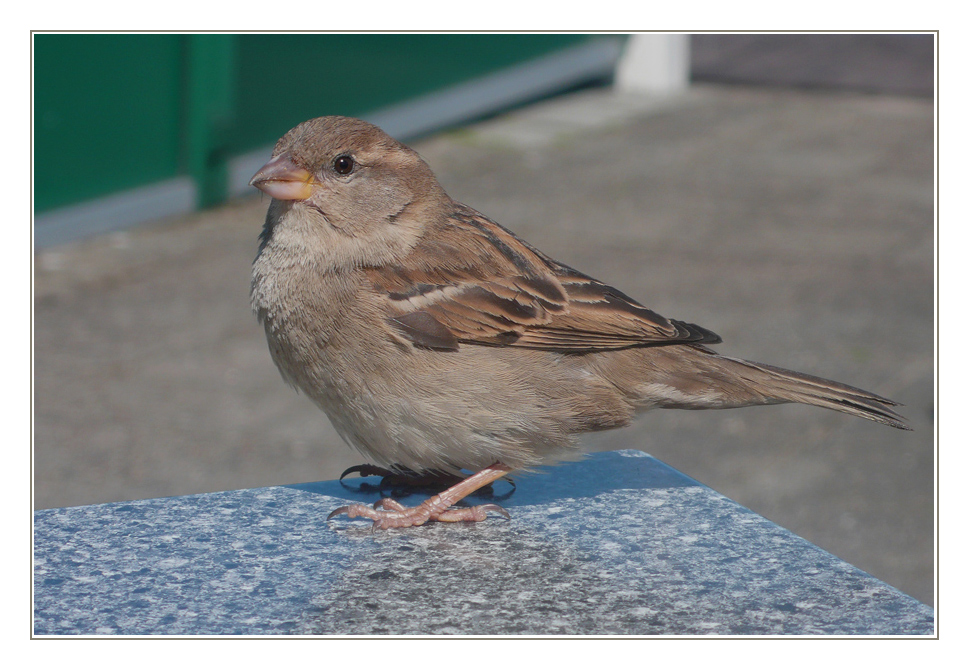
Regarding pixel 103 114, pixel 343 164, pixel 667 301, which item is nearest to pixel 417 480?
pixel 343 164

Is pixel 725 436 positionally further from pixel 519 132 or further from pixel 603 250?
pixel 519 132

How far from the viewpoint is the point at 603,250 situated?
11461 millimetres

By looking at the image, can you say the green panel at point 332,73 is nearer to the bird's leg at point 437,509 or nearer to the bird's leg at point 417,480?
the bird's leg at point 417,480

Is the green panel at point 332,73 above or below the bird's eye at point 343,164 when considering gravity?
above

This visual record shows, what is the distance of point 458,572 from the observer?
9.84ft

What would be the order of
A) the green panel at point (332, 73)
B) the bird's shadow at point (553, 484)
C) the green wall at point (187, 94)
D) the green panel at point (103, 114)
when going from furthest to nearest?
1. the green panel at point (332, 73)
2. the green wall at point (187, 94)
3. the green panel at point (103, 114)
4. the bird's shadow at point (553, 484)

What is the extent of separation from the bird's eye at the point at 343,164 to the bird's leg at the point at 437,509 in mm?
899

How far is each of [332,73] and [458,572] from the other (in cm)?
1080

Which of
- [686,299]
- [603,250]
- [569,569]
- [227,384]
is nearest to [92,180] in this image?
[227,384]

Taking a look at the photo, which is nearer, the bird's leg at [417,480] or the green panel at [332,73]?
the bird's leg at [417,480]

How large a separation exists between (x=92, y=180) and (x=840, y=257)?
22.2 feet

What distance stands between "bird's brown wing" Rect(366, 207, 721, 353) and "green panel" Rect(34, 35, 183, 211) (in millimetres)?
7806

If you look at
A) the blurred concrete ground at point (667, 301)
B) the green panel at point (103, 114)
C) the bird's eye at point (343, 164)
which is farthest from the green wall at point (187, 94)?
the bird's eye at point (343, 164)

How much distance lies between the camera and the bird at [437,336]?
332cm
